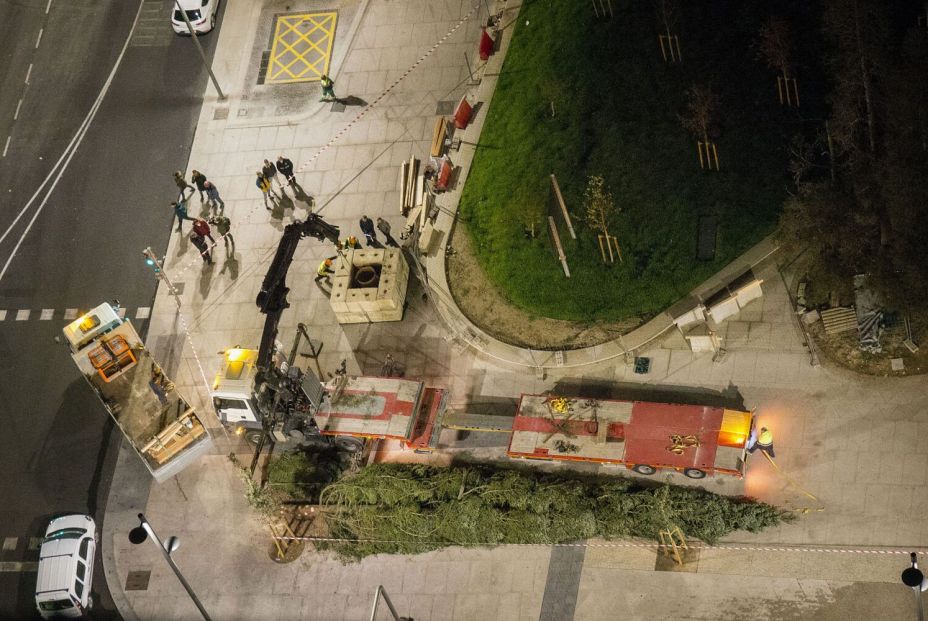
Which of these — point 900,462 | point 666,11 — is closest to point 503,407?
point 900,462

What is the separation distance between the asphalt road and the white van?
83 centimetres

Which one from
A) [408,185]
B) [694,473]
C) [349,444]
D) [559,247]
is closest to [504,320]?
[559,247]

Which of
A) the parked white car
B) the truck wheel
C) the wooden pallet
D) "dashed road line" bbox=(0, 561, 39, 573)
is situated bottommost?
"dashed road line" bbox=(0, 561, 39, 573)

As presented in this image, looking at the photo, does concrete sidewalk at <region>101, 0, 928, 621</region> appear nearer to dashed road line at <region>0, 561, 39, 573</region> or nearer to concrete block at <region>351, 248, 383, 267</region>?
concrete block at <region>351, 248, 383, 267</region>

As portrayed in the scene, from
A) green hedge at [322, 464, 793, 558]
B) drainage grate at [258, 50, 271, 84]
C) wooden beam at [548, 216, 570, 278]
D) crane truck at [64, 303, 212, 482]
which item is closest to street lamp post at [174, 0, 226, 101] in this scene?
drainage grate at [258, 50, 271, 84]

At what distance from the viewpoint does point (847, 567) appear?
40.9m

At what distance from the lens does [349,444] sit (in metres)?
46.6

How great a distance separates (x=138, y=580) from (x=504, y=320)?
57.1ft

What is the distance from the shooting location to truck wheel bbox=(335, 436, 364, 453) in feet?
152

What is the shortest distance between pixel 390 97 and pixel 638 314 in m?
17.0

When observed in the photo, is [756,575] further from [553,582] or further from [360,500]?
[360,500]

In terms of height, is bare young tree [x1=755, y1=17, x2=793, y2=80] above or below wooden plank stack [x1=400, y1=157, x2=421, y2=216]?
above

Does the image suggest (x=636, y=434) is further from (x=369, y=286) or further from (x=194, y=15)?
(x=194, y=15)

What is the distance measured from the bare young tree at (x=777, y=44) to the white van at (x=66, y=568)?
1318 inches
